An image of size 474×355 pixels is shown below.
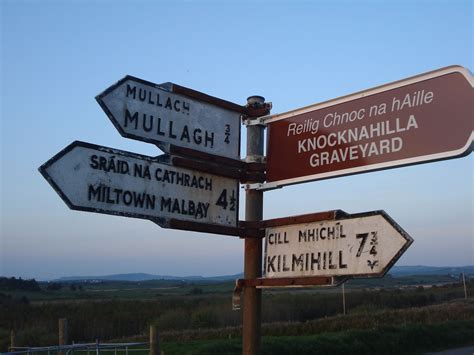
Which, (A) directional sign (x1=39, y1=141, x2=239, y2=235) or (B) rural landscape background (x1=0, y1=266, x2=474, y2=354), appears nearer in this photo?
(A) directional sign (x1=39, y1=141, x2=239, y2=235)

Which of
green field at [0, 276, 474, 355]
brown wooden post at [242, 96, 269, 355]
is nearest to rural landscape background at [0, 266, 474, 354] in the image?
green field at [0, 276, 474, 355]

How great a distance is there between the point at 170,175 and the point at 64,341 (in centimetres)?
840

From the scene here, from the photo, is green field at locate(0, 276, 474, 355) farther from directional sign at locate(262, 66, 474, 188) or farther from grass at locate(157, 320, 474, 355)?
directional sign at locate(262, 66, 474, 188)

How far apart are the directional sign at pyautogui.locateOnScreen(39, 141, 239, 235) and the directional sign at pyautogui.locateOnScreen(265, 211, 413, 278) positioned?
42 cm

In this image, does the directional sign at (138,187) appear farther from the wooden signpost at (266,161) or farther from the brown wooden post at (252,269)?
the brown wooden post at (252,269)

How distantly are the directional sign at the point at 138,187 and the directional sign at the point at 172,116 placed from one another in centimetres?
20

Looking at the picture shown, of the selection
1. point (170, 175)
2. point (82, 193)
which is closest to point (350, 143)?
point (170, 175)

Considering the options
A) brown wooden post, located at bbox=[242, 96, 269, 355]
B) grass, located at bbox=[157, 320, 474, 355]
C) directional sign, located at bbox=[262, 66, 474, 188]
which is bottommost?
grass, located at bbox=[157, 320, 474, 355]

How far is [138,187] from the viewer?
4.02 metres

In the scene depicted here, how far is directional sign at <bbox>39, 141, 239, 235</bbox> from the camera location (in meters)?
3.69

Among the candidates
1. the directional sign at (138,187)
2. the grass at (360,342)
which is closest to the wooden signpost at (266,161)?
the directional sign at (138,187)

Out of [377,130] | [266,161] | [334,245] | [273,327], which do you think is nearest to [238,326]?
[273,327]

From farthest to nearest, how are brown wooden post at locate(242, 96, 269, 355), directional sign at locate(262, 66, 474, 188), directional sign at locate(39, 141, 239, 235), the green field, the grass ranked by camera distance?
the green field < the grass < brown wooden post at locate(242, 96, 269, 355) < directional sign at locate(39, 141, 239, 235) < directional sign at locate(262, 66, 474, 188)

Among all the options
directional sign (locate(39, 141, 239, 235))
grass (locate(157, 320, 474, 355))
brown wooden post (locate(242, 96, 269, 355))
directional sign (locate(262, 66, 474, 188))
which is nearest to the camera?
directional sign (locate(262, 66, 474, 188))
